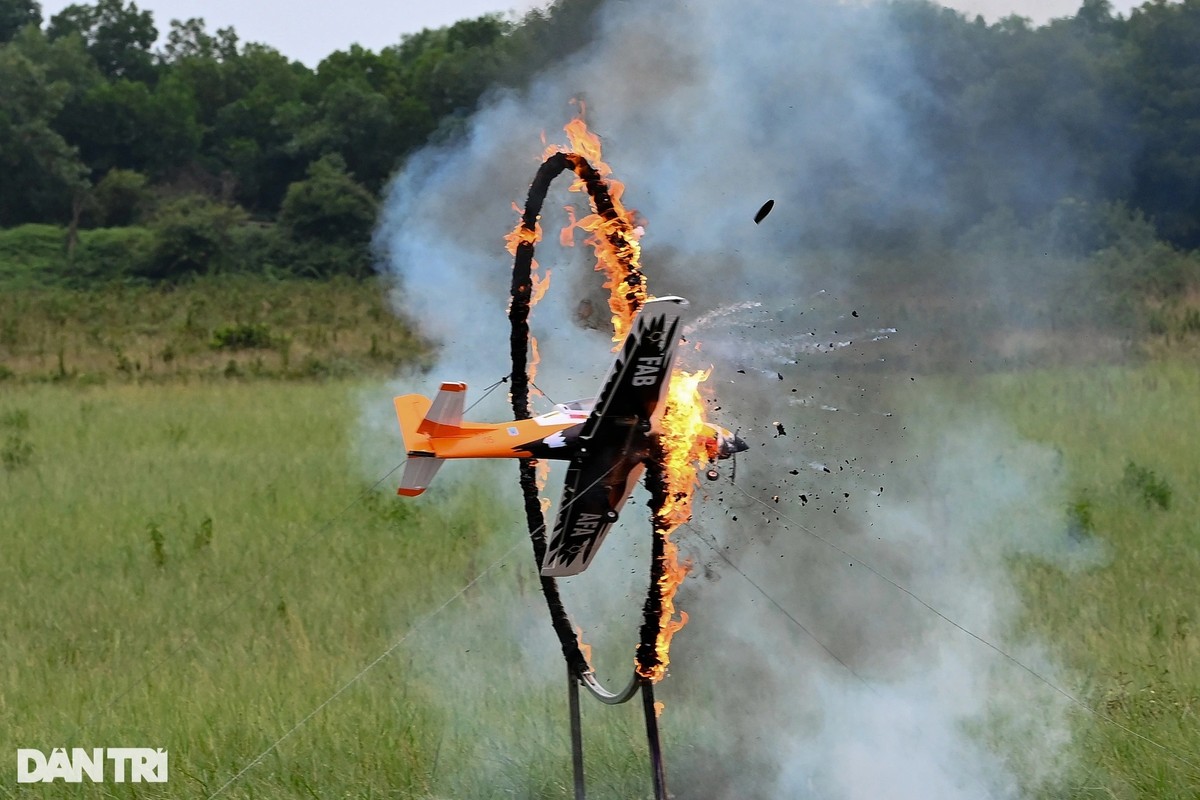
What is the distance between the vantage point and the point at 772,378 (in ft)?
31.7

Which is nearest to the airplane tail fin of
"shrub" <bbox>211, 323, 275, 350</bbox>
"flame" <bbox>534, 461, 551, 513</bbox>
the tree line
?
"flame" <bbox>534, 461, 551, 513</bbox>

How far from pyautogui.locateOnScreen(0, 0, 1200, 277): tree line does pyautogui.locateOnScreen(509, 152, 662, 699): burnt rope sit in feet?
15.3

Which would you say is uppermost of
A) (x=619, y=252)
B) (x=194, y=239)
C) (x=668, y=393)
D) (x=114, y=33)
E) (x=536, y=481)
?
(x=114, y=33)

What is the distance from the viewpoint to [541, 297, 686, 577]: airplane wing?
21.7 ft

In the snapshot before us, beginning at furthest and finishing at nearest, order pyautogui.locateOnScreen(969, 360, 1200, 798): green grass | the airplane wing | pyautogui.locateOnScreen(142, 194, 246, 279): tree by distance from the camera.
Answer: pyautogui.locateOnScreen(142, 194, 246, 279): tree
pyautogui.locateOnScreen(969, 360, 1200, 798): green grass
the airplane wing

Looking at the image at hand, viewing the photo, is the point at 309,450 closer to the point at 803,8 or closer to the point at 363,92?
the point at 803,8

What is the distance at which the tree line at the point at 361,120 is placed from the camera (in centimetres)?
1434

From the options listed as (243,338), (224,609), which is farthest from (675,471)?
(243,338)

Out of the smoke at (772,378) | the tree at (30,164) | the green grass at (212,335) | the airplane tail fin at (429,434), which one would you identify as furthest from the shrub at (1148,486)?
the tree at (30,164)

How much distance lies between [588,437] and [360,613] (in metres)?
5.56

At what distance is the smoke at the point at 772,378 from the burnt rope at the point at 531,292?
1.00 m

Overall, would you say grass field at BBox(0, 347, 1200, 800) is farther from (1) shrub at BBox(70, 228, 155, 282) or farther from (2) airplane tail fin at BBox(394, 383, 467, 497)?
(1) shrub at BBox(70, 228, 155, 282)

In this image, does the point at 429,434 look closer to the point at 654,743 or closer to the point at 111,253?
the point at 654,743

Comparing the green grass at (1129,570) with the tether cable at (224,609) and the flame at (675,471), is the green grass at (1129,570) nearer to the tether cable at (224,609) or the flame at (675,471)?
the flame at (675,471)
